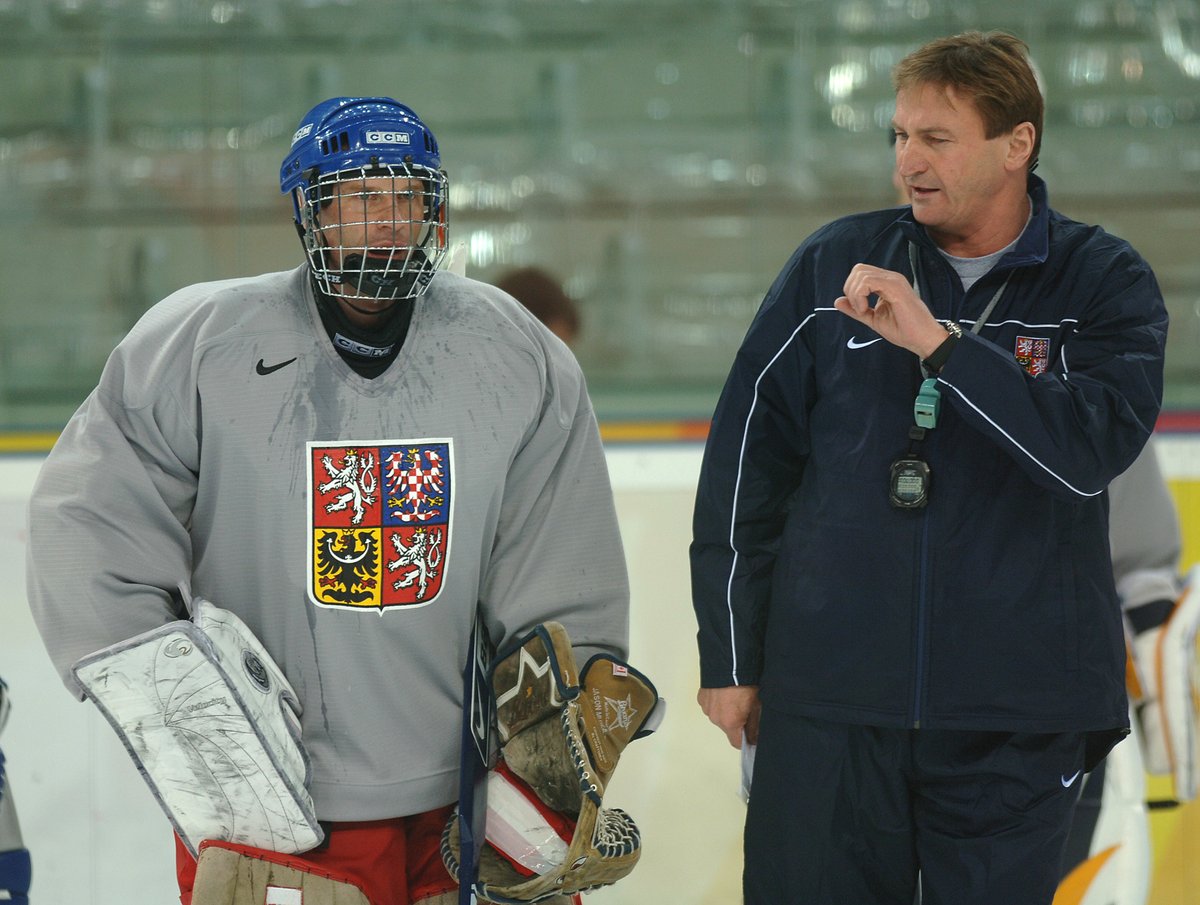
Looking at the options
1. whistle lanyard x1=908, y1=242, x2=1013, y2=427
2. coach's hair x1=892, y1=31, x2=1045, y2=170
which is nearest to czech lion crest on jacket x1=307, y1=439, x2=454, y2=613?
whistle lanyard x1=908, y1=242, x2=1013, y2=427

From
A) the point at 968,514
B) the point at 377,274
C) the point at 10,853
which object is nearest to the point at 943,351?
the point at 968,514

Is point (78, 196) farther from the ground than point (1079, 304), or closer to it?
farther from the ground

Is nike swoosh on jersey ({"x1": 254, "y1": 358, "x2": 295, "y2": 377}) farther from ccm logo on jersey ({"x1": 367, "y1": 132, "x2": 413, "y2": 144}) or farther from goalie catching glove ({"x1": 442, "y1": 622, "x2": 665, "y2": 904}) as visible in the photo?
goalie catching glove ({"x1": 442, "y1": 622, "x2": 665, "y2": 904})

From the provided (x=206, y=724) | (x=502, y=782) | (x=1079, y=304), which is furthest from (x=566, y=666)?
(x=1079, y=304)

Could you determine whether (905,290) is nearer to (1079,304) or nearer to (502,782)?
(1079,304)

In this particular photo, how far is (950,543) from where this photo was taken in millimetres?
1492

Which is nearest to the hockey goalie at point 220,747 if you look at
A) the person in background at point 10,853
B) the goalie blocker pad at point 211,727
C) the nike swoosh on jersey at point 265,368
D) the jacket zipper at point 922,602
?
the goalie blocker pad at point 211,727

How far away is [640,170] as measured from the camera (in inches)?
114

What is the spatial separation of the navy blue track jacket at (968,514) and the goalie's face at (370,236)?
0.41 m

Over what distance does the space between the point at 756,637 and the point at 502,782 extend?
331 millimetres

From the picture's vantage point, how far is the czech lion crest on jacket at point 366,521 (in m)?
1.49

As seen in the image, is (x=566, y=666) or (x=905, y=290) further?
(x=566, y=666)

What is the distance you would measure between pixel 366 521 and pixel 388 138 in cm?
40

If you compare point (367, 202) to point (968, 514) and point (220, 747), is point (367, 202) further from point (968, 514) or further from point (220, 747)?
point (968, 514)
